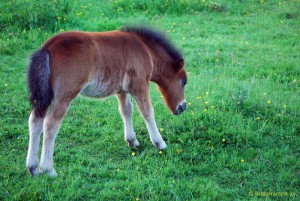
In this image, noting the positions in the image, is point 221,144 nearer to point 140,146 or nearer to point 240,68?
point 140,146

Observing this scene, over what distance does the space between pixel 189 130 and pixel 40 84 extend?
2433mm

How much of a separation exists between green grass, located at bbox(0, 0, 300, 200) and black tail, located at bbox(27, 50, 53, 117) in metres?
0.85

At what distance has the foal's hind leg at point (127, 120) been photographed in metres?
6.33

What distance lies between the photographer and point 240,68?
29.7 feet

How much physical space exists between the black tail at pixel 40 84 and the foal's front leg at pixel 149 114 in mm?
1358

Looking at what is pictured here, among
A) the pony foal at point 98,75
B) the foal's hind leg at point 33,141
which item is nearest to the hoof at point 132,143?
the pony foal at point 98,75

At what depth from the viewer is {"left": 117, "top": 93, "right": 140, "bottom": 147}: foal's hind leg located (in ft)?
20.8

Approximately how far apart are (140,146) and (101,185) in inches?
52.5

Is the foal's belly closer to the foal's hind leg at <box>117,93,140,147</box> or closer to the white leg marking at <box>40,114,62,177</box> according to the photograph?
the foal's hind leg at <box>117,93,140,147</box>

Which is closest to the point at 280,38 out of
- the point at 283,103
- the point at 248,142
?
the point at 283,103

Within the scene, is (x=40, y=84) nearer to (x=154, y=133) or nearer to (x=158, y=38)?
(x=154, y=133)

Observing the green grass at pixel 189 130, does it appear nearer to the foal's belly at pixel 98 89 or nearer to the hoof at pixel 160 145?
the hoof at pixel 160 145

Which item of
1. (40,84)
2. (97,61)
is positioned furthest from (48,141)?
(97,61)

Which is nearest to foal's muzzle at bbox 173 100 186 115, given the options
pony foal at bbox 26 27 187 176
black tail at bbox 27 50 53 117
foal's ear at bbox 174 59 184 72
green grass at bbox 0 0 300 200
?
pony foal at bbox 26 27 187 176
